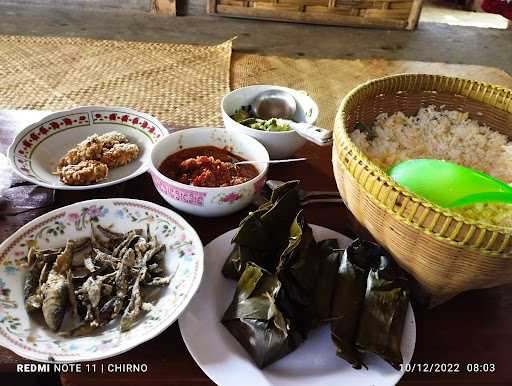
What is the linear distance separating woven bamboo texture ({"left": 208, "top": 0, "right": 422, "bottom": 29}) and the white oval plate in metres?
3.44

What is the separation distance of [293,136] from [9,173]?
2.37 feet

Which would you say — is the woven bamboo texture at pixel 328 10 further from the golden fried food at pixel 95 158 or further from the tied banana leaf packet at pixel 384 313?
the tied banana leaf packet at pixel 384 313

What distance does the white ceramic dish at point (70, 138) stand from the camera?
3.55 ft

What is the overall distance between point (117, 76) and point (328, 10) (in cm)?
201

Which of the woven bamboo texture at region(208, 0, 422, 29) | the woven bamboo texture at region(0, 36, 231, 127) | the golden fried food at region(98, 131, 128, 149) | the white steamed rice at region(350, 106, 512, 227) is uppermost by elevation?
the white steamed rice at region(350, 106, 512, 227)

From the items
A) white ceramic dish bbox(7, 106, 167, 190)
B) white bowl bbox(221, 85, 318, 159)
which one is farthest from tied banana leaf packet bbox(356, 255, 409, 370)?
white ceramic dish bbox(7, 106, 167, 190)

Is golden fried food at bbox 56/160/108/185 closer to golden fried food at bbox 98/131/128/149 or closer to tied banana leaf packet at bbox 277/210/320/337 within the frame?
golden fried food at bbox 98/131/128/149

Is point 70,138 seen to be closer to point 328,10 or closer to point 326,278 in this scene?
point 326,278

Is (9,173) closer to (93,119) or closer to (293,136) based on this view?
(93,119)

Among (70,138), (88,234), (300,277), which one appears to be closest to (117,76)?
(70,138)

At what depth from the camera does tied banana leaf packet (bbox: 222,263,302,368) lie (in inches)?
29.6

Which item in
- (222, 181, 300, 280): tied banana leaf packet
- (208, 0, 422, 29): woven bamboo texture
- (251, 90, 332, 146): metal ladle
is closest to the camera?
(222, 181, 300, 280): tied banana leaf packet

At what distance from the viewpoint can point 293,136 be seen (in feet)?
3.81

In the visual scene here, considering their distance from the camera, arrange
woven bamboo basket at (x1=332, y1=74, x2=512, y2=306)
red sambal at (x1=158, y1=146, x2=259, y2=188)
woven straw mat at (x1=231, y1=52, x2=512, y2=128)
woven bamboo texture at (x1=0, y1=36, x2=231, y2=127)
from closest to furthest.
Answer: woven bamboo basket at (x1=332, y1=74, x2=512, y2=306), red sambal at (x1=158, y1=146, x2=259, y2=188), woven bamboo texture at (x1=0, y1=36, x2=231, y2=127), woven straw mat at (x1=231, y1=52, x2=512, y2=128)
